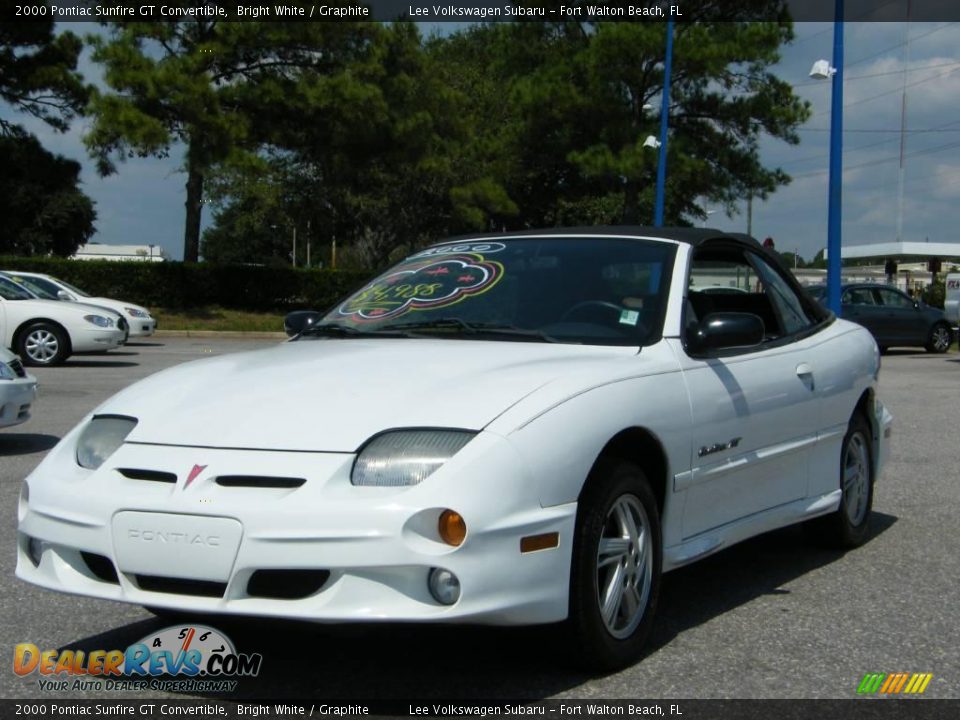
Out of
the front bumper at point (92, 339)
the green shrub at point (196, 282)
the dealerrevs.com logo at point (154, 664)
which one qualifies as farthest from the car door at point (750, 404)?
the green shrub at point (196, 282)

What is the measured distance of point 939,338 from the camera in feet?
89.6

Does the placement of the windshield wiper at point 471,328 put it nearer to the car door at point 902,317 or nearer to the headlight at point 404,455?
the headlight at point 404,455

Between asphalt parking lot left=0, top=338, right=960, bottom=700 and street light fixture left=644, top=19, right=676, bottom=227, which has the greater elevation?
street light fixture left=644, top=19, right=676, bottom=227

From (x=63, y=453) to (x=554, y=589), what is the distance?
165 centimetres

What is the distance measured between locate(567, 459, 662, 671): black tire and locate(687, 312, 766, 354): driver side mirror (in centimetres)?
67

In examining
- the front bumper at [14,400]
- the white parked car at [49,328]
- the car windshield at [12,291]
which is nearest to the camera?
the front bumper at [14,400]

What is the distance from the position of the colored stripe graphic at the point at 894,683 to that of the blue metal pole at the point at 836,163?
18.9 m

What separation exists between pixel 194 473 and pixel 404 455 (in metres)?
0.61

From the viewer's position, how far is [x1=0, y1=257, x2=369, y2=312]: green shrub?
30812 millimetres

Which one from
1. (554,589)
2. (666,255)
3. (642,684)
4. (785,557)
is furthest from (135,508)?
(785,557)

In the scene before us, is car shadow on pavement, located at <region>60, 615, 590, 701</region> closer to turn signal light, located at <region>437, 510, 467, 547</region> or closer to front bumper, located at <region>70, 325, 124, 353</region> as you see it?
turn signal light, located at <region>437, 510, 467, 547</region>

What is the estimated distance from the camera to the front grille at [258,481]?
11.8 ft

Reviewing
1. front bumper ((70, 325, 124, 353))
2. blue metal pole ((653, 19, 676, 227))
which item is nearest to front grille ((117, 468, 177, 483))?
front bumper ((70, 325, 124, 353))

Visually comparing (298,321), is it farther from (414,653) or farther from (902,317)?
(902,317)
